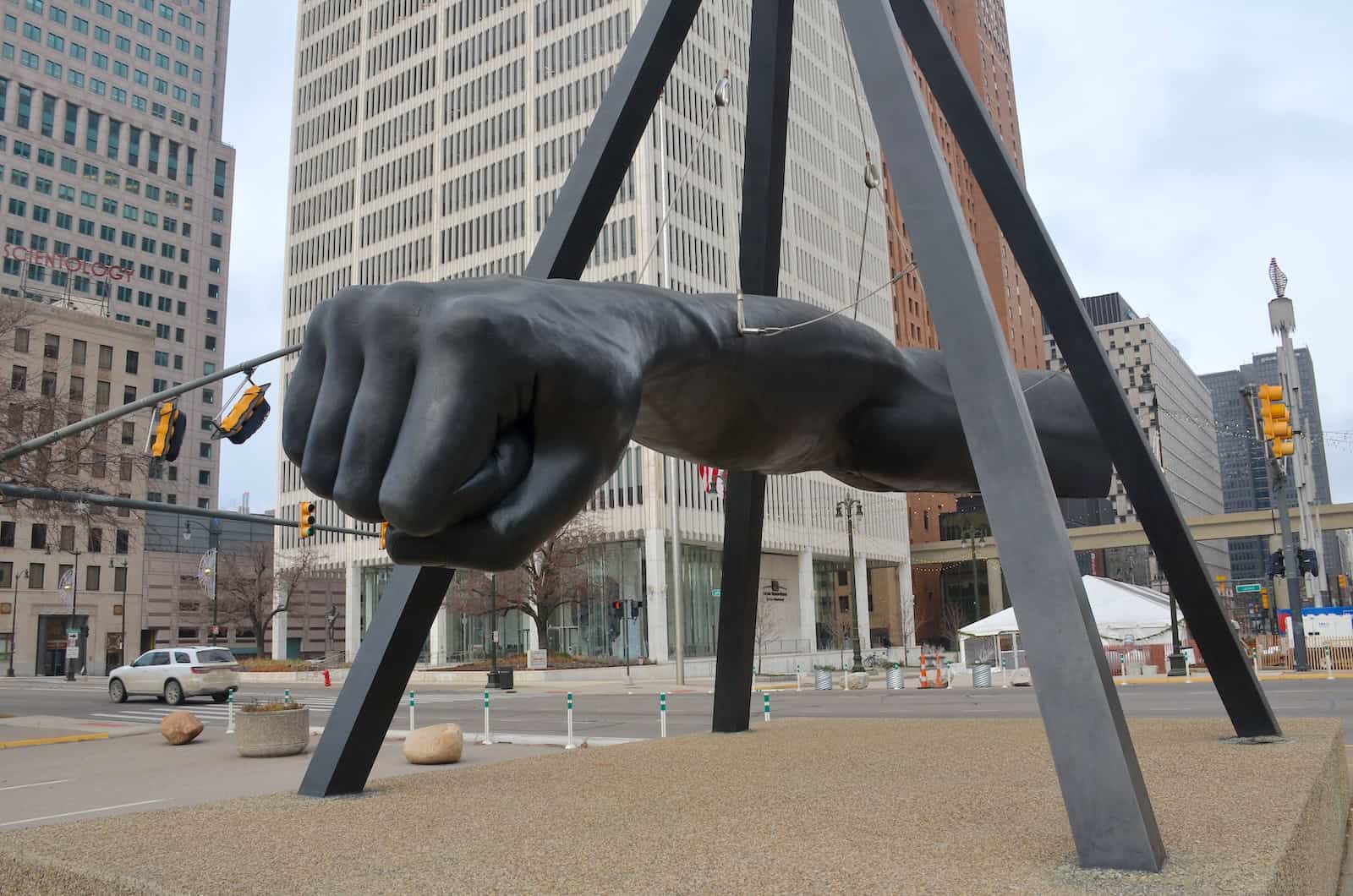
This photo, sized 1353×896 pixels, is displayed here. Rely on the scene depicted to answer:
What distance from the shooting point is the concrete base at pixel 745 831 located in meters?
3.72

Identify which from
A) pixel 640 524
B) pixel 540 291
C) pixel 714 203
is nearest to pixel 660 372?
pixel 540 291

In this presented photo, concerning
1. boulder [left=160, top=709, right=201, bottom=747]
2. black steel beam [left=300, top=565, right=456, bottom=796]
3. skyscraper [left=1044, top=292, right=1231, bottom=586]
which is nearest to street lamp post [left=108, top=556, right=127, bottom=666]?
boulder [left=160, top=709, right=201, bottom=747]

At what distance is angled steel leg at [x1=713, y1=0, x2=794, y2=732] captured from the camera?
811 cm

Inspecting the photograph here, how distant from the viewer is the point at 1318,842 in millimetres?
4793

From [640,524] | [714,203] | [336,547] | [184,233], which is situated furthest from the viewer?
[184,233]

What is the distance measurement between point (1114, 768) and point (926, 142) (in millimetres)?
3090

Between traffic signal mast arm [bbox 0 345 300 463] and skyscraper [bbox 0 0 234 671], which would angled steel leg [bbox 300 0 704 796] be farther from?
Answer: skyscraper [bbox 0 0 234 671]

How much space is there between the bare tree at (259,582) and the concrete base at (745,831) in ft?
194

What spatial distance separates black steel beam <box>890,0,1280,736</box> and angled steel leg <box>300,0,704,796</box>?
169 centimetres

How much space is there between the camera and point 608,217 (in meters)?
56.3

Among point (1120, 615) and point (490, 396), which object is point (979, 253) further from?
point (490, 396)

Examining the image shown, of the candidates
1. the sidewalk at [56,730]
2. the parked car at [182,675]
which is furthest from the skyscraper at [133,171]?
the sidewalk at [56,730]

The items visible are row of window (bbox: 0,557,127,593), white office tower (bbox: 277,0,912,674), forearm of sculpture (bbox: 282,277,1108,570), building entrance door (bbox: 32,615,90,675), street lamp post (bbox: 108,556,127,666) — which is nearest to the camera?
forearm of sculpture (bbox: 282,277,1108,570)

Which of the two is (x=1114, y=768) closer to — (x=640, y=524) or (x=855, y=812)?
(x=855, y=812)
